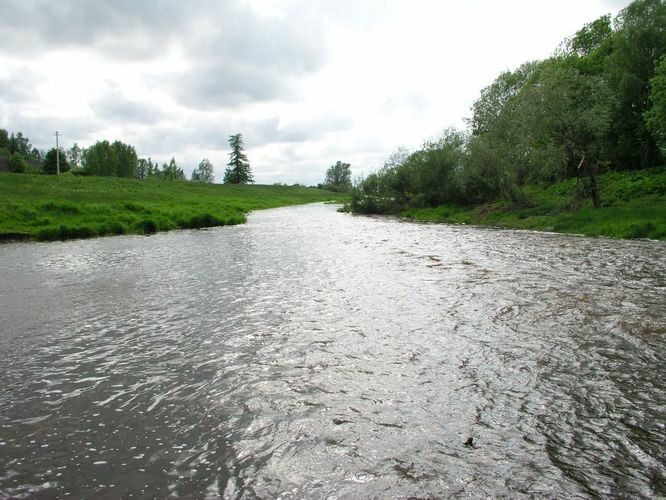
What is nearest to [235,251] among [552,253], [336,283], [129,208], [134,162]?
[336,283]

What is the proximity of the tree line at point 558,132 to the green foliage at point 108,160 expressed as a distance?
287 ft

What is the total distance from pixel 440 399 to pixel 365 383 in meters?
1.15

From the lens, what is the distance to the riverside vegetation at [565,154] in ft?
110

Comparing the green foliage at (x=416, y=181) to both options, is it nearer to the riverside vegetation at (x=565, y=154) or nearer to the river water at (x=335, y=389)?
the riverside vegetation at (x=565, y=154)

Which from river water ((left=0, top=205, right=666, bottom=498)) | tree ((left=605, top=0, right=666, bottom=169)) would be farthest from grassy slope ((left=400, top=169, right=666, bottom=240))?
river water ((left=0, top=205, right=666, bottom=498))

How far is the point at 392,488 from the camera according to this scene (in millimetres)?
4379

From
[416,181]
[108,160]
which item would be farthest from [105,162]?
[416,181]

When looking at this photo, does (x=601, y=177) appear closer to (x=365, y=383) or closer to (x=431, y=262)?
(x=431, y=262)

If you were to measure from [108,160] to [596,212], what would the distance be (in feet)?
419

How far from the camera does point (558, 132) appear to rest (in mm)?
34750

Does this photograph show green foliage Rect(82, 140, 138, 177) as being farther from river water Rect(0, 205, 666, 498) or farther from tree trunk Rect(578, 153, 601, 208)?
river water Rect(0, 205, 666, 498)

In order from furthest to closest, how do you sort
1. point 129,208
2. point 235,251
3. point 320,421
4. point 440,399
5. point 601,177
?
point 601,177 < point 129,208 < point 235,251 < point 440,399 < point 320,421

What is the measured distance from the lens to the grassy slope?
27.6m

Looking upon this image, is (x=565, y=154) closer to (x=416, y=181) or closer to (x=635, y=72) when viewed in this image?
(x=635, y=72)
